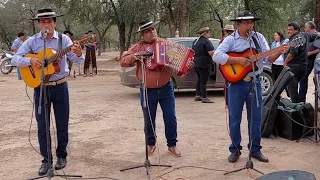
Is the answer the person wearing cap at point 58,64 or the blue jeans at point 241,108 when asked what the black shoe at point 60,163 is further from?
the blue jeans at point 241,108

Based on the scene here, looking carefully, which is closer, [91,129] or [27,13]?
[91,129]

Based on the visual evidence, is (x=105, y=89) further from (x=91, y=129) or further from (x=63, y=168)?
(x=63, y=168)

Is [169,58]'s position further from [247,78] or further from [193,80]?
[193,80]

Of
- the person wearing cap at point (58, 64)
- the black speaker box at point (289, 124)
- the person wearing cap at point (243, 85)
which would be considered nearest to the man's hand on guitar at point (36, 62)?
the person wearing cap at point (58, 64)

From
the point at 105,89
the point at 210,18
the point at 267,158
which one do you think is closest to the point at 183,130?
the point at 267,158

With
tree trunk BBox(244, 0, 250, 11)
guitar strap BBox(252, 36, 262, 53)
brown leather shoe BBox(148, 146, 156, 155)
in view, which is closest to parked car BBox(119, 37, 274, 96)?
brown leather shoe BBox(148, 146, 156, 155)

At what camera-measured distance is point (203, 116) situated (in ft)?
26.8

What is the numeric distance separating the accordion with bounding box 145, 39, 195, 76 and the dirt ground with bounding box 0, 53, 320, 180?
1.20 m

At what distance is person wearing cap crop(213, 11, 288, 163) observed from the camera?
4961 mm

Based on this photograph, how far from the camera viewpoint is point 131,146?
6098 mm

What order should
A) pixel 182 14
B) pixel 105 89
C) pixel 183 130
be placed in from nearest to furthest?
pixel 183 130 → pixel 105 89 → pixel 182 14

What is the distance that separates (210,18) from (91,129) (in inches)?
1056

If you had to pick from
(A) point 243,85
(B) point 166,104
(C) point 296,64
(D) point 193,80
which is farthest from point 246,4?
(A) point 243,85

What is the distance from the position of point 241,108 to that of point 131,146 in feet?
5.88
